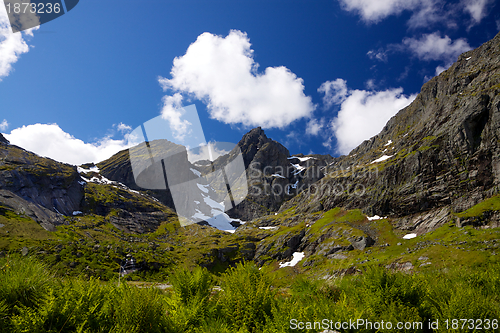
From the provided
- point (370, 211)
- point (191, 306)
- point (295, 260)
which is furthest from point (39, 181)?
point (370, 211)

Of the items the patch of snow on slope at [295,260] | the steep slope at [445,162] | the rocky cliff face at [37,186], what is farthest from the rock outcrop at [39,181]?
the steep slope at [445,162]

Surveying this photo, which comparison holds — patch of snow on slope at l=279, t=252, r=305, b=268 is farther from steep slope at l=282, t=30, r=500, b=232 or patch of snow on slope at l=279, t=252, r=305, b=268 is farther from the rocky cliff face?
the rocky cliff face

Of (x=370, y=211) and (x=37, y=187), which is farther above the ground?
(x=37, y=187)

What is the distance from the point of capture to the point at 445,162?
3415 inches

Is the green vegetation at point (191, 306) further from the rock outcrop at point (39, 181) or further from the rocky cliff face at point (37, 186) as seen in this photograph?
the rock outcrop at point (39, 181)

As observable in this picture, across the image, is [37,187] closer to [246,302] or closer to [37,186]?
[37,186]

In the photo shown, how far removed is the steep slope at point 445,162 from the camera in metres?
76.0

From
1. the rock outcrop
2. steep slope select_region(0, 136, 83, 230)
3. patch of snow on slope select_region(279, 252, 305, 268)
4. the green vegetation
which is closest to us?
the green vegetation

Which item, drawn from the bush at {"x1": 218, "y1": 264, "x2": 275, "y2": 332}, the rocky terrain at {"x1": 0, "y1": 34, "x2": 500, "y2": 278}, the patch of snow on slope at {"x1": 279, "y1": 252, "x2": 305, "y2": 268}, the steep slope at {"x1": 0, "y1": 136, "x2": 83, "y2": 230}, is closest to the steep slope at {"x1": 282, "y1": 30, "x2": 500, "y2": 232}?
the rocky terrain at {"x1": 0, "y1": 34, "x2": 500, "y2": 278}

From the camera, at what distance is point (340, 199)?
125 metres

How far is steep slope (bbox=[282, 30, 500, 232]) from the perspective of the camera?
249 ft

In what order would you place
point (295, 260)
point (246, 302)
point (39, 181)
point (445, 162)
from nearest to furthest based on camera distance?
point (246, 302) → point (445, 162) → point (295, 260) → point (39, 181)

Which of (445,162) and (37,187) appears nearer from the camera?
(445,162)

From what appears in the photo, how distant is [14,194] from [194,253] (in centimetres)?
10265
